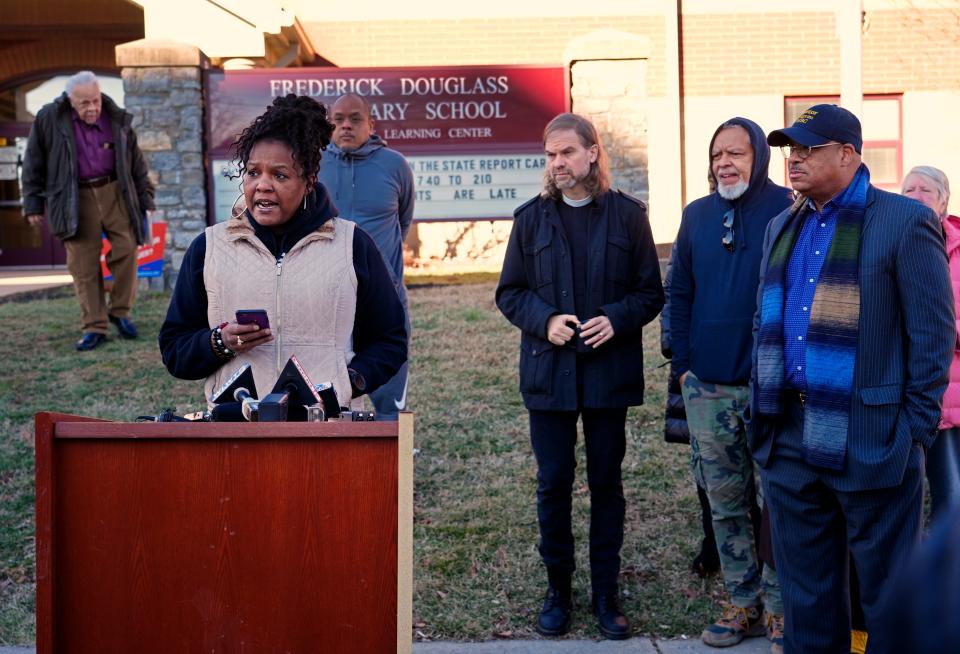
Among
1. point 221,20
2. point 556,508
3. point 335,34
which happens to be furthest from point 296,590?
point 335,34

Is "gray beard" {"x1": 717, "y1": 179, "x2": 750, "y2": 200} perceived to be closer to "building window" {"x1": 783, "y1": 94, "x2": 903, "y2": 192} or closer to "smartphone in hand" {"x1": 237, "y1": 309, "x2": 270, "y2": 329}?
"smartphone in hand" {"x1": 237, "y1": 309, "x2": 270, "y2": 329}

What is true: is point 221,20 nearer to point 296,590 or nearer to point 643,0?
point 643,0

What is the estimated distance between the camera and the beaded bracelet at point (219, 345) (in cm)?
361

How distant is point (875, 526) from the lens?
3816 mm

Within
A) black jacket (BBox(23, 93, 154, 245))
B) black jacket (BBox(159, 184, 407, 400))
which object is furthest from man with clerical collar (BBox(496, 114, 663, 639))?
black jacket (BBox(23, 93, 154, 245))

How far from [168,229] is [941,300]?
10.3m

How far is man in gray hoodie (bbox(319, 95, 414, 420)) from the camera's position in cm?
637

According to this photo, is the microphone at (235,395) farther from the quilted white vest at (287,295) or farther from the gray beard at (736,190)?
the gray beard at (736,190)

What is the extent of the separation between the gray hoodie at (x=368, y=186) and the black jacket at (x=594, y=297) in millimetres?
1583

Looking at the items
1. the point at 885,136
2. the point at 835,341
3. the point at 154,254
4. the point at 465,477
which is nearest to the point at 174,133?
the point at 154,254

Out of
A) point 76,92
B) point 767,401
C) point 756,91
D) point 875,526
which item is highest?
point 756,91

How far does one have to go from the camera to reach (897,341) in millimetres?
3766

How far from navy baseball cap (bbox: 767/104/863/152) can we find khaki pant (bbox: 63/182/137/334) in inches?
288

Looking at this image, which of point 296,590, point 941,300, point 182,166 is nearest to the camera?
point 296,590
